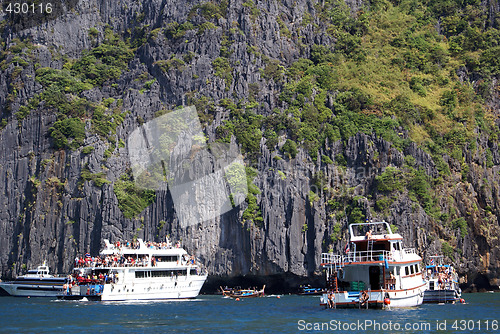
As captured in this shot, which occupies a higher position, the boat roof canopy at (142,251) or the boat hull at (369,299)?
the boat roof canopy at (142,251)

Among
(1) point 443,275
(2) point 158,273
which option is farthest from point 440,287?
(2) point 158,273

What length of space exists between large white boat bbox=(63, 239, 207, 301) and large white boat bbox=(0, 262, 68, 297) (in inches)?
414

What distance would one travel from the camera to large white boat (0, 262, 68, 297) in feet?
270

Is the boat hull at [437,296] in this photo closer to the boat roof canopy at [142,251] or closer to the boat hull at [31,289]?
the boat roof canopy at [142,251]

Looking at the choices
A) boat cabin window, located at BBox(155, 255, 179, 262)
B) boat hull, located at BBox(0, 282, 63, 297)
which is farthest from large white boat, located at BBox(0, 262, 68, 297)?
boat cabin window, located at BBox(155, 255, 179, 262)

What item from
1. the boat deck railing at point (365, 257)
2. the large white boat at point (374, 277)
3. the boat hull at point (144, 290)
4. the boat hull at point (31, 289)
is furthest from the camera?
the boat hull at point (31, 289)

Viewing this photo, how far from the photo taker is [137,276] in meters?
70.6

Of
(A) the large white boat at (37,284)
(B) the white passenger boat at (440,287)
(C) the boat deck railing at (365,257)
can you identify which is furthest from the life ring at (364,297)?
(A) the large white boat at (37,284)

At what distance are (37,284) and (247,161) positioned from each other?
3317cm

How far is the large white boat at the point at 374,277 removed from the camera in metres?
50.4

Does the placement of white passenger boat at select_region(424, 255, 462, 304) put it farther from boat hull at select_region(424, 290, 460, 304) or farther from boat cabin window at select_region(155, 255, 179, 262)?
boat cabin window at select_region(155, 255, 179, 262)

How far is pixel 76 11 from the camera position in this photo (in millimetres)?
118125

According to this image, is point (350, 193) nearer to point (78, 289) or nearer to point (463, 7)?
point (78, 289)

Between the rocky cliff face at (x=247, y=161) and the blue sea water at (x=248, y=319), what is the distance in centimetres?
2437
